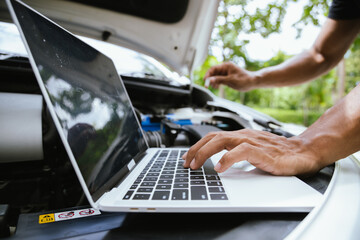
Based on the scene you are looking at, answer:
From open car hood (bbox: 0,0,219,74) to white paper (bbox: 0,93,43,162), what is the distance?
0.54 m

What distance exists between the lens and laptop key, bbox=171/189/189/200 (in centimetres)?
40

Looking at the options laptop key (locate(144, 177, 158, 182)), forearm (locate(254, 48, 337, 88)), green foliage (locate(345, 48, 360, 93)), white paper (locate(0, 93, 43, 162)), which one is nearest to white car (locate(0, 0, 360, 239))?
white paper (locate(0, 93, 43, 162))

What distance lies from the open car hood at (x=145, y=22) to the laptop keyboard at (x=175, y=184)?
0.94 meters

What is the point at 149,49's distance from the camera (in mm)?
1423

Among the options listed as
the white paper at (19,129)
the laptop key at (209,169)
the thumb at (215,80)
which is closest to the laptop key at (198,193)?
the laptop key at (209,169)

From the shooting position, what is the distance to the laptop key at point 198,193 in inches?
15.6

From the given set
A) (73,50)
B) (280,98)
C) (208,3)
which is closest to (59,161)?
(73,50)

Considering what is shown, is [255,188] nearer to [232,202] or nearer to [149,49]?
[232,202]

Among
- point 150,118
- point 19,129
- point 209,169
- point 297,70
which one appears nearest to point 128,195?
point 209,169

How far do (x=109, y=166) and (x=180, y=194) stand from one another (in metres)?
0.20

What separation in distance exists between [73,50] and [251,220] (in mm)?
628

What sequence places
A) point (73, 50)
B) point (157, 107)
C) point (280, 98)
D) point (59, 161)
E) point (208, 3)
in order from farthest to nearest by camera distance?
point (280, 98)
point (157, 107)
point (208, 3)
point (59, 161)
point (73, 50)

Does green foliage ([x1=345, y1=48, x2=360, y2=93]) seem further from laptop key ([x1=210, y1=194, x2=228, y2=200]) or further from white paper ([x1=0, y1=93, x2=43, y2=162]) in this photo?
white paper ([x1=0, y1=93, x2=43, y2=162])

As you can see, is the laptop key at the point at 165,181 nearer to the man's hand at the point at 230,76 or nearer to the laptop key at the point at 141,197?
the laptop key at the point at 141,197
